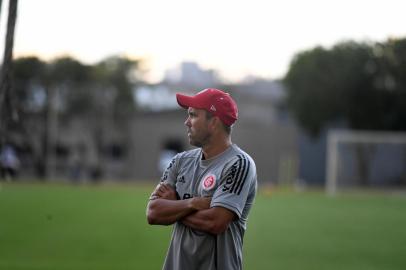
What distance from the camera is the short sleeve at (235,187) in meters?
3.94

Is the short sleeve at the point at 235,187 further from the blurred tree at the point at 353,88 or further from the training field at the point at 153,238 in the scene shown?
the blurred tree at the point at 353,88

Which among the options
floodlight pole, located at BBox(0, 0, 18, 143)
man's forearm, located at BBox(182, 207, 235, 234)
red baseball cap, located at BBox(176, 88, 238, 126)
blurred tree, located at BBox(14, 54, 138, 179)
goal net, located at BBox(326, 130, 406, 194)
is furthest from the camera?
blurred tree, located at BBox(14, 54, 138, 179)

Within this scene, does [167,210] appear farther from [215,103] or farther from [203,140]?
[215,103]

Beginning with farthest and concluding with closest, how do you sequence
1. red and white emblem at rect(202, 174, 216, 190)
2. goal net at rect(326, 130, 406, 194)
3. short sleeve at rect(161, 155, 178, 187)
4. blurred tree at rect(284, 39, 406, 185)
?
blurred tree at rect(284, 39, 406, 185)
goal net at rect(326, 130, 406, 194)
short sleeve at rect(161, 155, 178, 187)
red and white emblem at rect(202, 174, 216, 190)

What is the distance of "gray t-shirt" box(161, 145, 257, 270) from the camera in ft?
13.0

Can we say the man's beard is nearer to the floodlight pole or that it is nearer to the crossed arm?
the crossed arm

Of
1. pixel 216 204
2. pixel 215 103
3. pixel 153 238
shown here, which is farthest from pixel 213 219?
pixel 153 238

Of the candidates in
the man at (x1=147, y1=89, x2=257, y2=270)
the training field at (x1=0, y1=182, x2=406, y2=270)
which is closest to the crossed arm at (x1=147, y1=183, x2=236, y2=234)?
the man at (x1=147, y1=89, x2=257, y2=270)

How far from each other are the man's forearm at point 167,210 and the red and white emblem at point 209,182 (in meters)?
0.12

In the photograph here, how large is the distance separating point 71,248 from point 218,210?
8.45m

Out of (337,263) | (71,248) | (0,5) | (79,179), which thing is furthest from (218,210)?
(79,179)

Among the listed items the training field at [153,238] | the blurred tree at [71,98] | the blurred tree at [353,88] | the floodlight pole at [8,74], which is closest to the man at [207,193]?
the floodlight pole at [8,74]

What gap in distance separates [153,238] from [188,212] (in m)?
9.95

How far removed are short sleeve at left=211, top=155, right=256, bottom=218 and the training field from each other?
2950 mm
